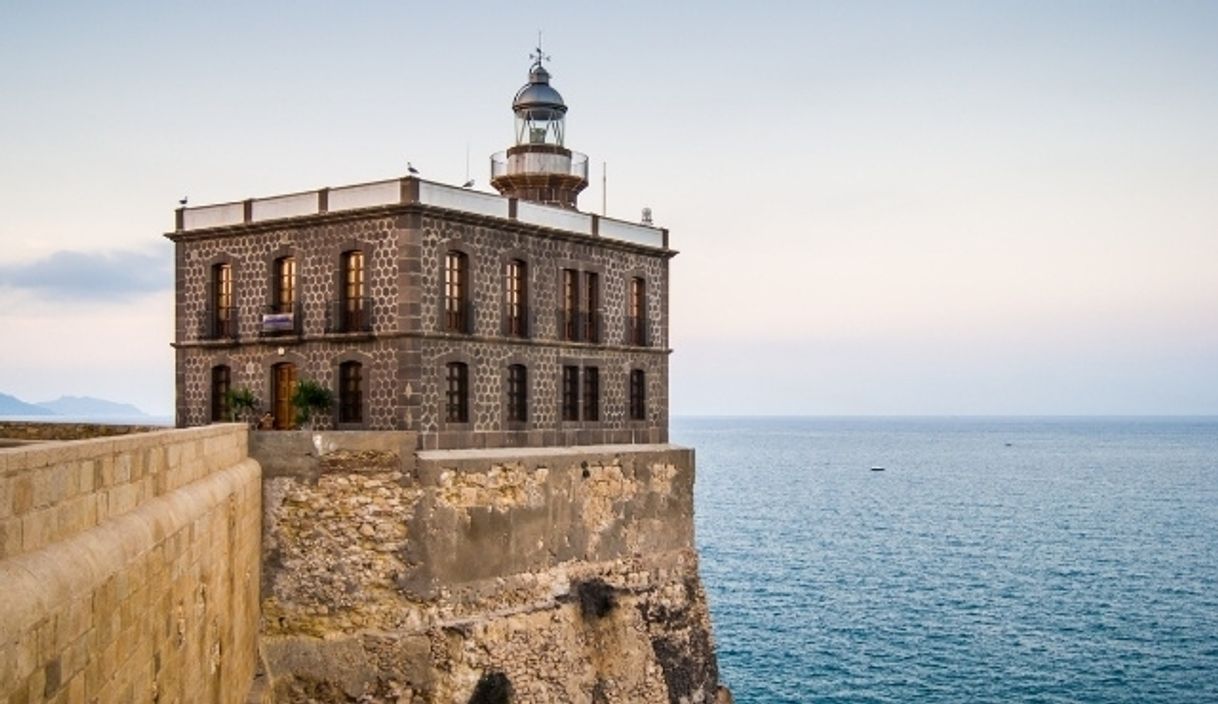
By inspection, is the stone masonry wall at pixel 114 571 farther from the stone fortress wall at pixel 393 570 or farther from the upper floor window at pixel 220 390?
the upper floor window at pixel 220 390

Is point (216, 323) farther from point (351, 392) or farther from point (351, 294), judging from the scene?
point (351, 392)

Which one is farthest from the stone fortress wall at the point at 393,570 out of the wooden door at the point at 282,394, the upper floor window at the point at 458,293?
the wooden door at the point at 282,394

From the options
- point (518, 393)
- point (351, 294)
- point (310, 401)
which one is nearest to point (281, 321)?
point (351, 294)

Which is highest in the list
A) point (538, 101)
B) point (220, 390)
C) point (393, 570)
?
point (538, 101)

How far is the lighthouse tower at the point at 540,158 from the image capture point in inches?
1400

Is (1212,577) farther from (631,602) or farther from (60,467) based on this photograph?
(60,467)

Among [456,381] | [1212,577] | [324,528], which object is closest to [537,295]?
[456,381]

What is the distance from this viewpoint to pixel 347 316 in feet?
90.6

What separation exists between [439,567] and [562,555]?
3.75m

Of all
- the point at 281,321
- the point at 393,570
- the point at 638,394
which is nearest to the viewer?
the point at 393,570

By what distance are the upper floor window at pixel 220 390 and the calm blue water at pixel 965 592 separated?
63.0ft

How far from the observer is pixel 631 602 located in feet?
98.6

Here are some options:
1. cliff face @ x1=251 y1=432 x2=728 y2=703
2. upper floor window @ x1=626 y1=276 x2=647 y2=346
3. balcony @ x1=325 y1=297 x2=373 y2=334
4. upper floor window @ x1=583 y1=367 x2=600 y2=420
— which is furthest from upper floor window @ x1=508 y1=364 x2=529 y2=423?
upper floor window @ x1=626 y1=276 x2=647 y2=346

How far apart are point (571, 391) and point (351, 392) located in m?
6.10
